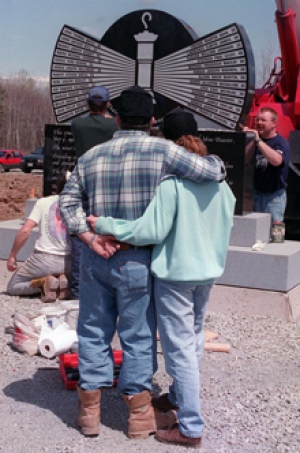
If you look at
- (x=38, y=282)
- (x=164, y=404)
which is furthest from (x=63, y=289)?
(x=164, y=404)

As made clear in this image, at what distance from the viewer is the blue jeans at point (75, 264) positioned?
656cm

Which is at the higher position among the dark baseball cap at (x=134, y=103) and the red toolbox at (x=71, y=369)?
the dark baseball cap at (x=134, y=103)

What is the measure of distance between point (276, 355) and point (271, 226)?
7.18ft

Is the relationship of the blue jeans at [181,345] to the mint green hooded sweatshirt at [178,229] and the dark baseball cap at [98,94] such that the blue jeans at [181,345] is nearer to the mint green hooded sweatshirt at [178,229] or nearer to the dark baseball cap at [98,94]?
the mint green hooded sweatshirt at [178,229]

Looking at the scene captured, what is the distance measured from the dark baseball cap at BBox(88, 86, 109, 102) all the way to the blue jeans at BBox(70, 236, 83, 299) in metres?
1.17

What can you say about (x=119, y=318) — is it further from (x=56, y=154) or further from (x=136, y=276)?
(x=56, y=154)

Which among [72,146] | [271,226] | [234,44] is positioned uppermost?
[234,44]

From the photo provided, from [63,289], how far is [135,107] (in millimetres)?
3197

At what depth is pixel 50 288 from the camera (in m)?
6.66

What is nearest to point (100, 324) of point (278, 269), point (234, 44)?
point (278, 269)

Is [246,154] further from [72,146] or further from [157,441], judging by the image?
[157,441]

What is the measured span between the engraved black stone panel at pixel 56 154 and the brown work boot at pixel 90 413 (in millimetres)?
4499

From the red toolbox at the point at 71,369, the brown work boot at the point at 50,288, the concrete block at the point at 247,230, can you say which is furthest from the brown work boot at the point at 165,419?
the concrete block at the point at 247,230

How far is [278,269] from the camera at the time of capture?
655 cm
